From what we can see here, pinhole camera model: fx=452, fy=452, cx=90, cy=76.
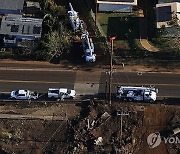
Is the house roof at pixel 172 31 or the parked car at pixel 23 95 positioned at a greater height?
the house roof at pixel 172 31

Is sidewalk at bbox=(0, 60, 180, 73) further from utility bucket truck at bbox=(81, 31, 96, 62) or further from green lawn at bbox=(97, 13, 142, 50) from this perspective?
green lawn at bbox=(97, 13, 142, 50)

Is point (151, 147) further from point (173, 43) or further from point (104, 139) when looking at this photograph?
point (173, 43)

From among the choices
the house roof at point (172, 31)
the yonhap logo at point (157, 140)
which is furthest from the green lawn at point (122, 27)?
the yonhap logo at point (157, 140)

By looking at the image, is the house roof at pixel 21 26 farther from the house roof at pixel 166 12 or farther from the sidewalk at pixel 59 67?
the house roof at pixel 166 12


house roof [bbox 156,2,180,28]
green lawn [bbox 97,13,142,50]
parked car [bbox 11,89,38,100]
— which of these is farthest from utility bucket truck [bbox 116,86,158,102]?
house roof [bbox 156,2,180,28]

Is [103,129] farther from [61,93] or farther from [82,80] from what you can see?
[82,80]

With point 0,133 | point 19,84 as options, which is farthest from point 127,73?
point 0,133
